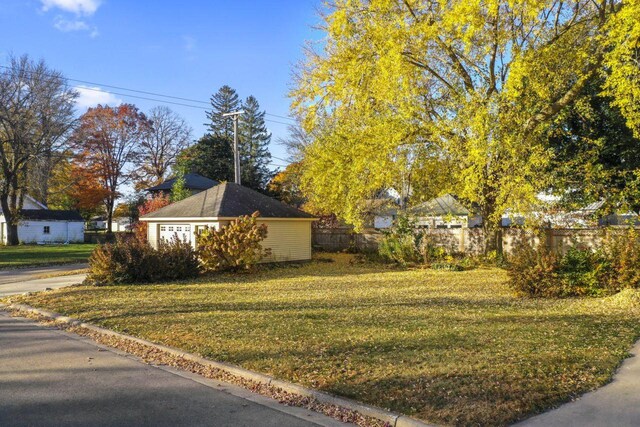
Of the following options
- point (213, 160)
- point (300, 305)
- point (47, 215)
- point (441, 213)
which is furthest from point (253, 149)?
point (300, 305)

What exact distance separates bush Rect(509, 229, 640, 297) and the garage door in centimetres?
1428

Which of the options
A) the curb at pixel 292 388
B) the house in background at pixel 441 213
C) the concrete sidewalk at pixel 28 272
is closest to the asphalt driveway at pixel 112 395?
the curb at pixel 292 388

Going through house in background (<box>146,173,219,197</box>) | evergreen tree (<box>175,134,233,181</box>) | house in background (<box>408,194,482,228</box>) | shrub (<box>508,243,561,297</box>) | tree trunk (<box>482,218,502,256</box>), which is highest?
evergreen tree (<box>175,134,233,181</box>)

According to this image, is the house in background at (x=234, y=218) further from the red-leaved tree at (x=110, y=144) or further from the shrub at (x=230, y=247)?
the red-leaved tree at (x=110, y=144)

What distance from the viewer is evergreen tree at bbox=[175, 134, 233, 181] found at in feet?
168

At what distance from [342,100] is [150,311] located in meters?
9.78

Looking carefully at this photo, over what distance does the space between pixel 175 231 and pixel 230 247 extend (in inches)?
220

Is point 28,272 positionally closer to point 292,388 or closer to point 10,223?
point 292,388

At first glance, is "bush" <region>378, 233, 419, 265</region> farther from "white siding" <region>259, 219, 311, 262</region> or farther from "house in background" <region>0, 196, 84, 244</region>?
"house in background" <region>0, 196, 84, 244</region>

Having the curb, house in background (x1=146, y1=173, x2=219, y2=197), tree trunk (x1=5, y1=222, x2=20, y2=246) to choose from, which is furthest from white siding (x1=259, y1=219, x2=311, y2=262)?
tree trunk (x1=5, y1=222, x2=20, y2=246)

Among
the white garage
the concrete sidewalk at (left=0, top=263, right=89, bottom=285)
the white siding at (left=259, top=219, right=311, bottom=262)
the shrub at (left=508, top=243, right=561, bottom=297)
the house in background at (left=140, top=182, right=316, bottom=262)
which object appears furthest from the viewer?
the white siding at (left=259, top=219, right=311, bottom=262)

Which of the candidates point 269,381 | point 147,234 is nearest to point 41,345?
point 269,381

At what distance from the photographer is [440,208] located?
1209 inches

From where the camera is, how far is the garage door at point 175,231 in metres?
22.4
